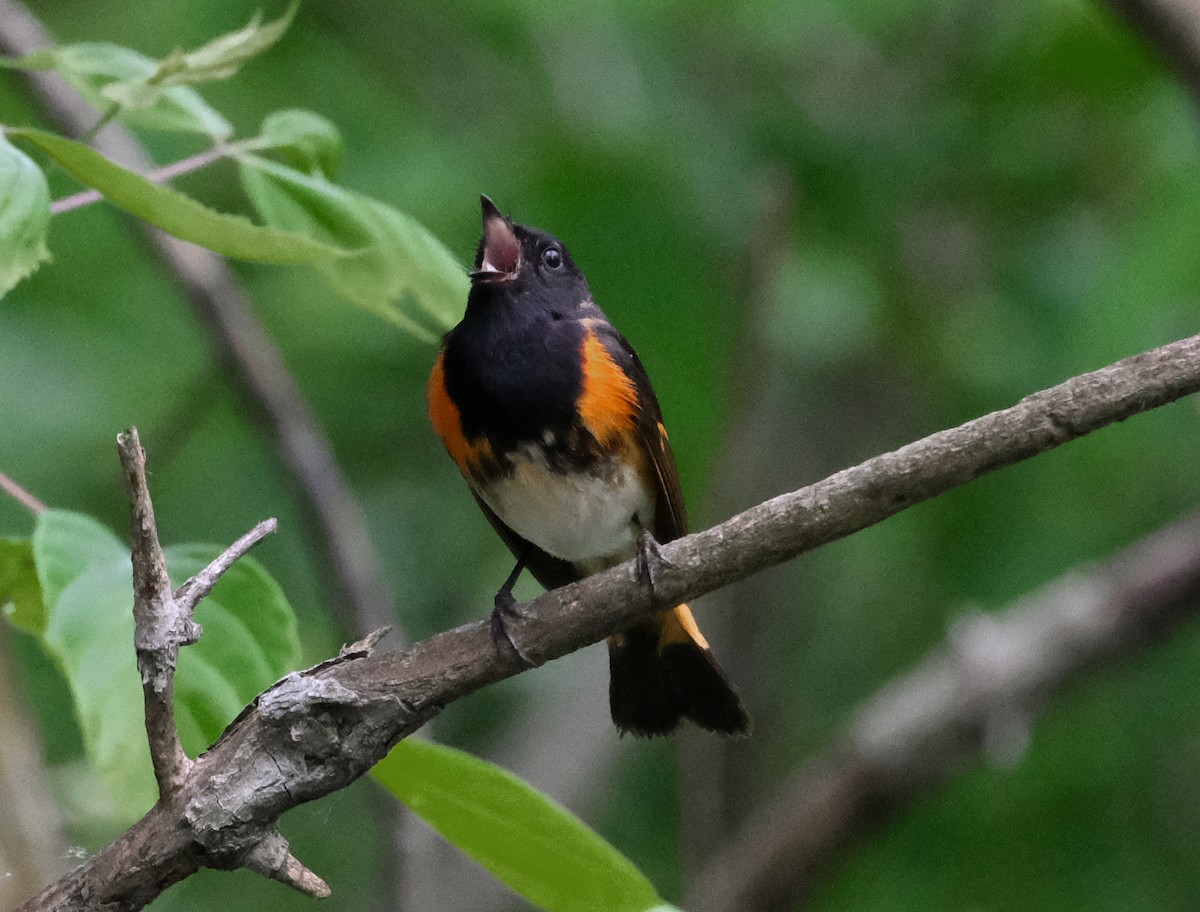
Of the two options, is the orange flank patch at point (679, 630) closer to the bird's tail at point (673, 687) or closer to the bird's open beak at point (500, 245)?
the bird's tail at point (673, 687)

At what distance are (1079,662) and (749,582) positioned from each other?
1320 millimetres

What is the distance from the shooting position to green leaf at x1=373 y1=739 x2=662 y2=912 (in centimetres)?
172

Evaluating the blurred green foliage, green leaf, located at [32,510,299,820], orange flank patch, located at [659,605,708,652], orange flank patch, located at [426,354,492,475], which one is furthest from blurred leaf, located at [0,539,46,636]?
the blurred green foliage

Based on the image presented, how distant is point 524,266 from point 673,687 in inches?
41.4

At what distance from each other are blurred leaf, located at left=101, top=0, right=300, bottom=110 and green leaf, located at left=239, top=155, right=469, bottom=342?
20 cm

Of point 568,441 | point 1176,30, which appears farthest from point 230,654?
point 1176,30

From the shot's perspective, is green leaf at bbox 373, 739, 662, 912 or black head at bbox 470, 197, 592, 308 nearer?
green leaf at bbox 373, 739, 662, 912

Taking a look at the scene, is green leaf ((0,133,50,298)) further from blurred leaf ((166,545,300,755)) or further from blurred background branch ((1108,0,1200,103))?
blurred background branch ((1108,0,1200,103))

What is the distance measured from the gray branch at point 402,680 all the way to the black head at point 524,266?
4.84 ft

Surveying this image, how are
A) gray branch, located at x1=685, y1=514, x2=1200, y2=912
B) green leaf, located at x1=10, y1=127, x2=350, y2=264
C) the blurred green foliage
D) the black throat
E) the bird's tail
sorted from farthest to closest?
the blurred green foliage < gray branch, located at x1=685, y1=514, x2=1200, y2=912 < the bird's tail < the black throat < green leaf, located at x1=10, y1=127, x2=350, y2=264

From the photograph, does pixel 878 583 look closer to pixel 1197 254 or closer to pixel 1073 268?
pixel 1073 268

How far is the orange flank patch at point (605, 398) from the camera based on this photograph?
3080mm

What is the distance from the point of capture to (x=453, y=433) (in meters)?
3.16

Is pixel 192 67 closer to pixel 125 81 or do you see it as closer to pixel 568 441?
pixel 125 81
